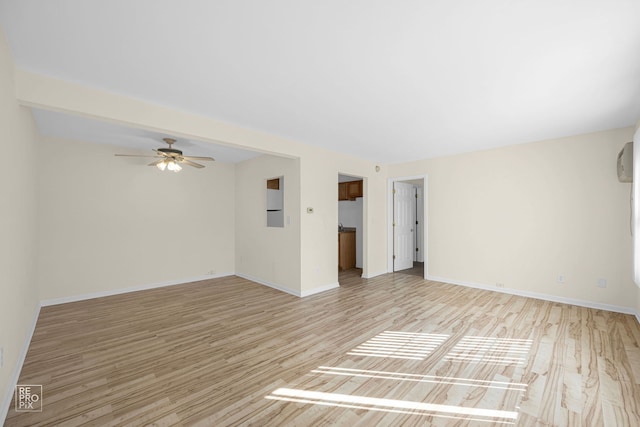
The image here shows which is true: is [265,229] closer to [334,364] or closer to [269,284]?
[269,284]

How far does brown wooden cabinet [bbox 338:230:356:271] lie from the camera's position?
20.9 ft

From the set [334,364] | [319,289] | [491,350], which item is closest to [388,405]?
[334,364]

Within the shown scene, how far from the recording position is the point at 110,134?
3914 millimetres

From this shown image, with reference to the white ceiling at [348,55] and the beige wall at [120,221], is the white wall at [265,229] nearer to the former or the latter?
the beige wall at [120,221]

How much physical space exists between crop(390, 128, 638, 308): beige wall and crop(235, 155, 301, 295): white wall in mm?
2840

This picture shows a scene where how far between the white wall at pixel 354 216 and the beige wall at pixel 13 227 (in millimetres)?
5658

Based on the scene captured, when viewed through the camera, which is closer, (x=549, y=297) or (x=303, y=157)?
(x=549, y=297)

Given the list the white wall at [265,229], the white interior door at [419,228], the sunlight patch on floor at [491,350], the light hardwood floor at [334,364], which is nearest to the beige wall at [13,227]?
the light hardwood floor at [334,364]

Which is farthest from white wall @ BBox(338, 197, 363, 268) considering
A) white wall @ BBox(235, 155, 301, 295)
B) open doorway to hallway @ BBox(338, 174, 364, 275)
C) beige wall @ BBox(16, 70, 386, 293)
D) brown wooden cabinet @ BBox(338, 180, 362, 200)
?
white wall @ BBox(235, 155, 301, 295)

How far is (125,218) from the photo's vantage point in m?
4.67

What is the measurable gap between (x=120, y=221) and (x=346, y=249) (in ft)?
15.1

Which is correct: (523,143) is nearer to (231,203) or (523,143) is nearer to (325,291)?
(325,291)

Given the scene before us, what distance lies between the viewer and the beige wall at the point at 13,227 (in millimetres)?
1799

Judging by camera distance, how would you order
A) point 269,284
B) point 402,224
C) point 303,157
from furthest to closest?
1. point 402,224
2. point 269,284
3. point 303,157
